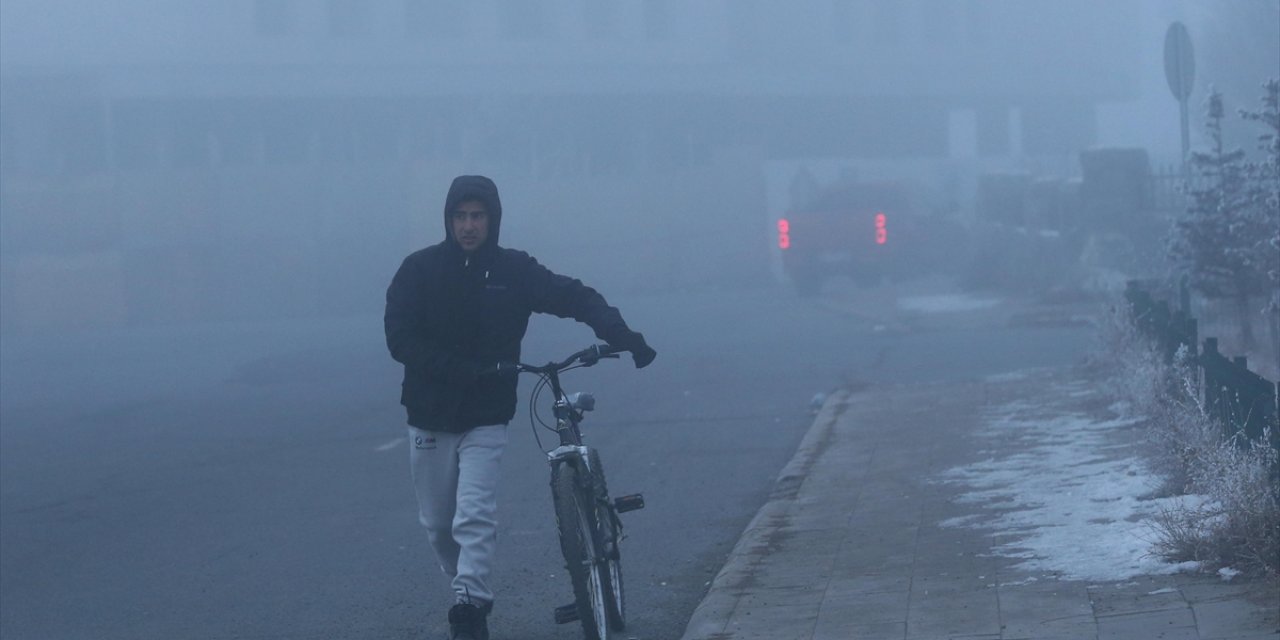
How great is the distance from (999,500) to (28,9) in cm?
2286

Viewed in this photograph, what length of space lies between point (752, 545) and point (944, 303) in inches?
651

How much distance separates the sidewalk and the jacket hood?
5.28 ft

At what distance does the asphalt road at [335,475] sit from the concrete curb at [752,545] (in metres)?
0.15

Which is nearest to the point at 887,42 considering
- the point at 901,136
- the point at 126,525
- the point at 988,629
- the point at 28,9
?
the point at 901,136

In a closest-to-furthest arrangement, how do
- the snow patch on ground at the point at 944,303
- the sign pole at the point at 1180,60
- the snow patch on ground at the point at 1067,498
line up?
the snow patch on ground at the point at 1067,498
the sign pole at the point at 1180,60
the snow patch on ground at the point at 944,303

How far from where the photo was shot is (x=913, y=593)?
19.3 feet

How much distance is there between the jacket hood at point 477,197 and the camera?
18.1 ft

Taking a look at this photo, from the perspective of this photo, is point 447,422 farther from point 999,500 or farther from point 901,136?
point 901,136

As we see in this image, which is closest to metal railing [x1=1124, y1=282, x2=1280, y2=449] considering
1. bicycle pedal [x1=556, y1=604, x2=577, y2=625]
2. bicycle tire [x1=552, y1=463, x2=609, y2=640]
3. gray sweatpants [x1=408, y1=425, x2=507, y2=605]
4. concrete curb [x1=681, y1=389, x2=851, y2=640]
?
concrete curb [x1=681, y1=389, x2=851, y2=640]

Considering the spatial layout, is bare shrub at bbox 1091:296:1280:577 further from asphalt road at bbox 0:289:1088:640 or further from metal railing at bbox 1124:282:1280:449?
asphalt road at bbox 0:289:1088:640

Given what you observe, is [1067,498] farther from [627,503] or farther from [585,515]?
[585,515]

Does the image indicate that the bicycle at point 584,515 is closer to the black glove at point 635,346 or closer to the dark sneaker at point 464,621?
the black glove at point 635,346

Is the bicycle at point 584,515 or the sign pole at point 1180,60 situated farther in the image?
the sign pole at point 1180,60

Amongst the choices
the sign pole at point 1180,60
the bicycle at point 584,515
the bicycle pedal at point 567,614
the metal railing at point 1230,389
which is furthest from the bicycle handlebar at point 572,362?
the sign pole at point 1180,60
